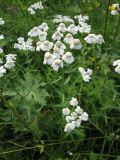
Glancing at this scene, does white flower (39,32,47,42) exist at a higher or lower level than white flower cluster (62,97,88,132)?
higher

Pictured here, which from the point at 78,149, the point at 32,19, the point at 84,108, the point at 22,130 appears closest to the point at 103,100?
the point at 84,108

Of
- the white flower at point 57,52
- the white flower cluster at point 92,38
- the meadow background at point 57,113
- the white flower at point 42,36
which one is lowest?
the meadow background at point 57,113

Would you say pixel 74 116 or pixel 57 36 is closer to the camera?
pixel 74 116

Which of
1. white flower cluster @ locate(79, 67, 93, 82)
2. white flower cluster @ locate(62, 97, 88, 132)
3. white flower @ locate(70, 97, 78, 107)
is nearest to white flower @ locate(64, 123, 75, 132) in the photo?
white flower cluster @ locate(62, 97, 88, 132)

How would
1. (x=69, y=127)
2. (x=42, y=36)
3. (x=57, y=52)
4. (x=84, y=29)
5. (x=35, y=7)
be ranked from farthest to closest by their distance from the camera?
1. (x=35, y=7)
2. (x=84, y=29)
3. (x=42, y=36)
4. (x=57, y=52)
5. (x=69, y=127)

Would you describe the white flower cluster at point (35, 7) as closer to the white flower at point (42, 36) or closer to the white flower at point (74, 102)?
the white flower at point (42, 36)

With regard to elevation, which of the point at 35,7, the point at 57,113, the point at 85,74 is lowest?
the point at 57,113

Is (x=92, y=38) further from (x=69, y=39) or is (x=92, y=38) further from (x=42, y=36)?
(x=42, y=36)

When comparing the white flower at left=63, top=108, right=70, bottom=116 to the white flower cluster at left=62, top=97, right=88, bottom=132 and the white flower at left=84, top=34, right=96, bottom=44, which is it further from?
the white flower at left=84, top=34, right=96, bottom=44

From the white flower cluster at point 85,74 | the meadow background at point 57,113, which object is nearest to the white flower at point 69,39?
the meadow background at point 57,113

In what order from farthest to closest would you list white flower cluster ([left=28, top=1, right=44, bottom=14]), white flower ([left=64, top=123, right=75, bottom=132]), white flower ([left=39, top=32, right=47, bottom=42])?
white flower cluster ([left=28, top=1, right=44, bottom=14]) → white flower ([left=39, top=32, right=47, bottom=42]) → white flower ([left=64, top=123, right=75, bottom=132])

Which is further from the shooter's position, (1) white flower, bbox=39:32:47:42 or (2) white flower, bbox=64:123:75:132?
(1) white flower, bbox=39:32:47:42

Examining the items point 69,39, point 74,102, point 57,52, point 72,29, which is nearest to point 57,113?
point 74,102
